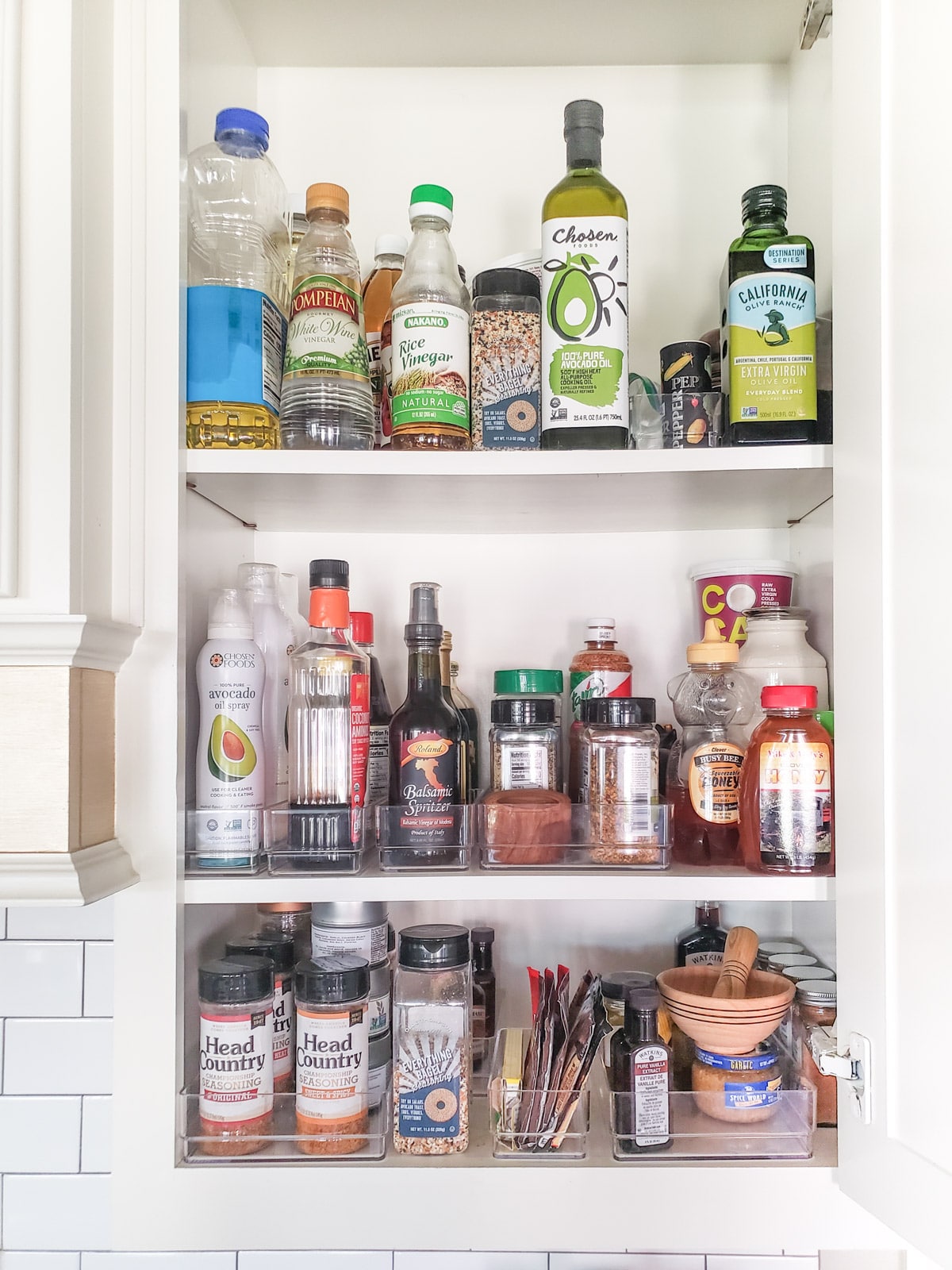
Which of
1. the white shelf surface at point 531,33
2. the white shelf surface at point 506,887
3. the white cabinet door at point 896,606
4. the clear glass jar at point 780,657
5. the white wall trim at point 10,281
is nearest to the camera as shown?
the white cabinet door at point 896,606

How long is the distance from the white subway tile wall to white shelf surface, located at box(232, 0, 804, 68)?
1.14m

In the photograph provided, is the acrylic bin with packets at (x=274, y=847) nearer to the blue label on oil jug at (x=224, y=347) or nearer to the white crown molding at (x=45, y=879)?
the white crown molding at (x=45, y=879)

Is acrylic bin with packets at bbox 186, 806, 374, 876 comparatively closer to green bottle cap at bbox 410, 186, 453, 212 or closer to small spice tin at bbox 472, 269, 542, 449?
small spice tin at bbox 472, 269, 542, 449

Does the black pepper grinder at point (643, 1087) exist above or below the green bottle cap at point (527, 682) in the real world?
below

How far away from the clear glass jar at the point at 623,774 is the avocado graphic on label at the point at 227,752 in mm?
351

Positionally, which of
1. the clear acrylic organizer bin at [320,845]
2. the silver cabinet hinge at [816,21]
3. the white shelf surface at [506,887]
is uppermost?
the silver cabinet hinge at [816,21]

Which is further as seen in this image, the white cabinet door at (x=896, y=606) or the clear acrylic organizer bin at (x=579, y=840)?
the clear acrylic organizer bin at (x=579, y=840)

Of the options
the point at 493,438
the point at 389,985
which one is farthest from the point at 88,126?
the point at 389,985

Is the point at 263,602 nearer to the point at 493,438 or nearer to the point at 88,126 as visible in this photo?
the point at 493,438

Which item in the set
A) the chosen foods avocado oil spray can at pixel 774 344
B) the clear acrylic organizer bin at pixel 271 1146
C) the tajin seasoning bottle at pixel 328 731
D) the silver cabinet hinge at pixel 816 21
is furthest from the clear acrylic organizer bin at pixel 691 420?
the clear acrylic organizer bin at pixel 271 1146

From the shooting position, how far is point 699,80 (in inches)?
46.6

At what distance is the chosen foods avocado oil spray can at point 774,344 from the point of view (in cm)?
88

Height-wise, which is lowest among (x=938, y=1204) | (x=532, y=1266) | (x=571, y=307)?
(x=532, y=1266)

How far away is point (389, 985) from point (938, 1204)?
545 mm
